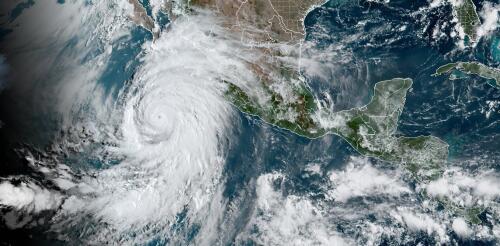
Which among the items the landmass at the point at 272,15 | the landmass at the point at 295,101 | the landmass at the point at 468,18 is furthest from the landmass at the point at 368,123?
the landmass at the point at 468,18

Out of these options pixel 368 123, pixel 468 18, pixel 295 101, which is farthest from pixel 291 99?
pixel 468 18

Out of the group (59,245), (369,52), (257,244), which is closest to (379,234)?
(257,244)

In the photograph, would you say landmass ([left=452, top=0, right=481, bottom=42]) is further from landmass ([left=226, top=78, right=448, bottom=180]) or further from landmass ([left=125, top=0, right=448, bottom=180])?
landmass ([left=125, top=0, right=448, bottom=180])

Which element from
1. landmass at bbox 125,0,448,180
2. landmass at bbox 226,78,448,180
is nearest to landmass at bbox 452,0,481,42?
landmass at bbox 226,78,448,180

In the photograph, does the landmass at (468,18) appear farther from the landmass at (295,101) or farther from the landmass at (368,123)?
the landmass at (368,123)

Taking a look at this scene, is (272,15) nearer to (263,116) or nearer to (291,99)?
(291,99)
